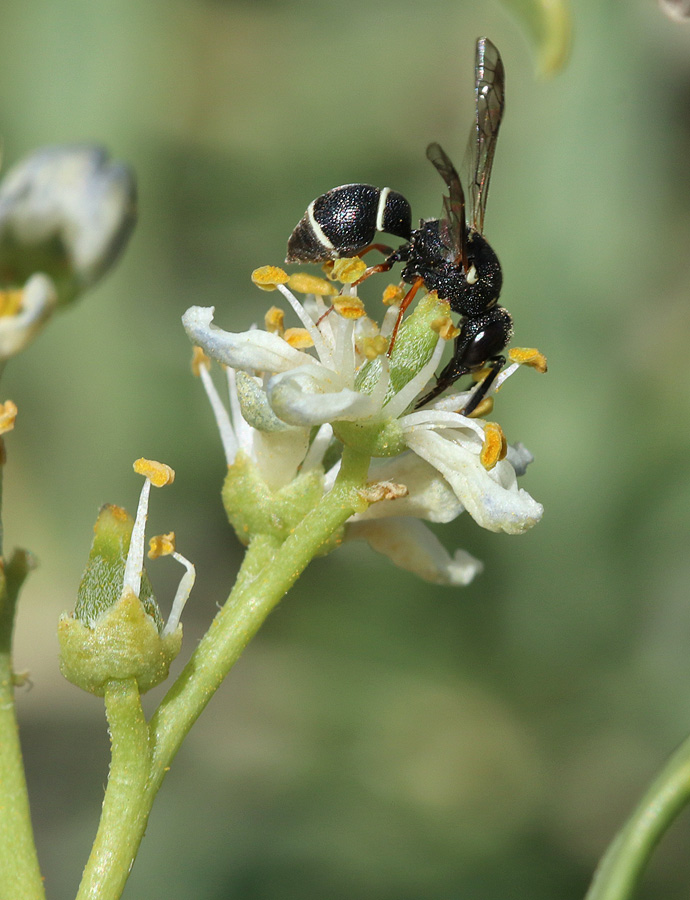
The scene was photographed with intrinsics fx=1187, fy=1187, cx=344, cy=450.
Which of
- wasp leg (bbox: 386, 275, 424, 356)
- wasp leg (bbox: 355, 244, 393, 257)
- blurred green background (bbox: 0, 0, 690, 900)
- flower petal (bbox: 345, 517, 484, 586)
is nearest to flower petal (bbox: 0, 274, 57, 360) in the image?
wasp leg (bbox: 386, 275, 424, 356)

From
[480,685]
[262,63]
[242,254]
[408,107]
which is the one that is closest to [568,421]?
[480,685]

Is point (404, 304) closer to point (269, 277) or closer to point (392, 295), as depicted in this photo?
point (392, 295)

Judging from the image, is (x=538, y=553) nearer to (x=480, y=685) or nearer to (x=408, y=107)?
(x=480, y=685)

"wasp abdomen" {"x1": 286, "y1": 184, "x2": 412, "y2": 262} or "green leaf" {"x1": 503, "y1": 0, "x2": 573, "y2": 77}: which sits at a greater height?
"green leaf" {"x1": 503, "y1": 0, "x2": 573, "y2": 77}

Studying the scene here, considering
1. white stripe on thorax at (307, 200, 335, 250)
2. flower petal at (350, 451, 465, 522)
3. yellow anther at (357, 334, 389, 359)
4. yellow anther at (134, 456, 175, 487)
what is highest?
white stripe on thorax at (307, 200, 335, 250)

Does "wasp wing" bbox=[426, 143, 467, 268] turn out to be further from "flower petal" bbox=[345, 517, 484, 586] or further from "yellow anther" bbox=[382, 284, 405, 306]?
"flower petal" bbox=[345, 517, 484, 586]
